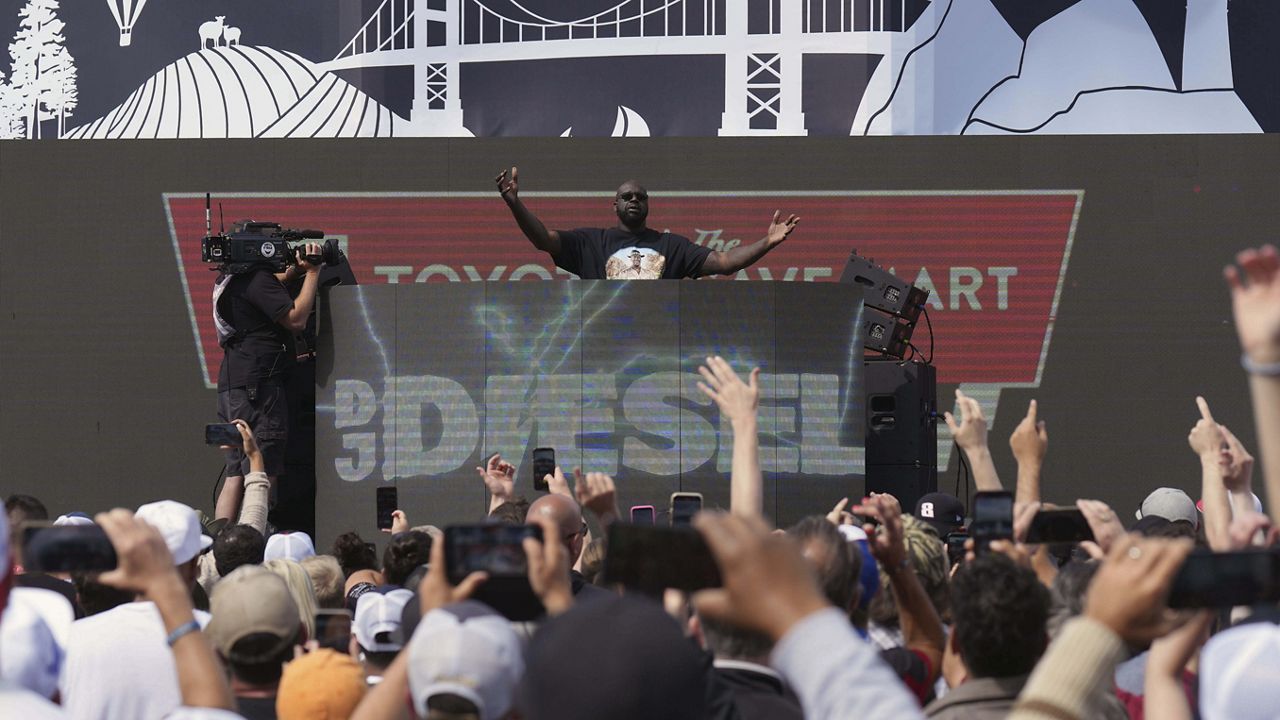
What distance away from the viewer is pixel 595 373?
761 cm

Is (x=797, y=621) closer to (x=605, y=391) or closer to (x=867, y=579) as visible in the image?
(x=867, y=579)

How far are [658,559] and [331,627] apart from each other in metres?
1.13

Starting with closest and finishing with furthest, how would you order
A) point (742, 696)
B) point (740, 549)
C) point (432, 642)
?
point (740, 549) → point (432, 642) → point (742, 696)

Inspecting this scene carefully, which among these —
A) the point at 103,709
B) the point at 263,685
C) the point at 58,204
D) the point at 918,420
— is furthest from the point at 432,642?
the point at 58,204

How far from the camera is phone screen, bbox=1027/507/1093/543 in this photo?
2822mm

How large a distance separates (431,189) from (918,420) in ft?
12.2

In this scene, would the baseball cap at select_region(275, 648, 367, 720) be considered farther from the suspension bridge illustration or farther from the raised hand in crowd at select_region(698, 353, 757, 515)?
the suspension bridge illustration

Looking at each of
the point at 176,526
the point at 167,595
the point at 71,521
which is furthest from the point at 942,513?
the point at 167,595

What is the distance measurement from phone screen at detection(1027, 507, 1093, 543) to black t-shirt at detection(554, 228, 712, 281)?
5089mm

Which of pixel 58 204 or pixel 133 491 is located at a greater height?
pixel 58 204

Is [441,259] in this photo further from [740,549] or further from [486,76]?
[740,549]

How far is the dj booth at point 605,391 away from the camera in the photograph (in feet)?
24.9

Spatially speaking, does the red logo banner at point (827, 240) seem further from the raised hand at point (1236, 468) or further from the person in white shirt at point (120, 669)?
the person in white shirt at point (120, 669)

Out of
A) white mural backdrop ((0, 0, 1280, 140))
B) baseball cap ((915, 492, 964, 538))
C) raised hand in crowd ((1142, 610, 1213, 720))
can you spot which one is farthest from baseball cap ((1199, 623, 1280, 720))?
white mural backdrop ((0, 0, 1280, 140))
